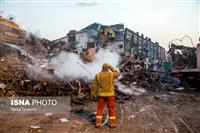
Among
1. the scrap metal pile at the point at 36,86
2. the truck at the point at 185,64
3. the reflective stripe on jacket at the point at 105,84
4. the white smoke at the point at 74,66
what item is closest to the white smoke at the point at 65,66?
the white smoke at the point at 74,66

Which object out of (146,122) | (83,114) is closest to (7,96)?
(83,114)

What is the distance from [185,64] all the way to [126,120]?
763cm

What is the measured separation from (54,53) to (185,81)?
21.2 ft

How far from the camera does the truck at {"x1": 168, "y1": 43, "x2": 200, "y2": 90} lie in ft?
39.4

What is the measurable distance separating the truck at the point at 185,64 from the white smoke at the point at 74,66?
323cm

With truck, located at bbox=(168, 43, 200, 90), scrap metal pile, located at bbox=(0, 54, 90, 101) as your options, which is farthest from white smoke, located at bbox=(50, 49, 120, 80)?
truck, located at bbox=(168, 43, 200, 90)

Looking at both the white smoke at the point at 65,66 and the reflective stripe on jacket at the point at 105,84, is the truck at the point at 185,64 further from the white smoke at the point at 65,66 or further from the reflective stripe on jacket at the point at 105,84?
the reflective stripe on jacket at the point at 105,84

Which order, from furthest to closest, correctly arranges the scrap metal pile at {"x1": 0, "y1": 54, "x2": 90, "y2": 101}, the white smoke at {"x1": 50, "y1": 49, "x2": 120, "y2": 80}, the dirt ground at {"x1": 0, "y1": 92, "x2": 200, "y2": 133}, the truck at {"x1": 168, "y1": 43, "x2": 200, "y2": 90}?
the truck at {"x1": 168, "y1": 43, "x2": 200, "y2": 90} < the white smoke at {"x1": 50, "y1": 49, "x2": 120, "y2": 80} < the scrap metal pile at {"x1": 0, "y1": 54, "x2": 90, "y2": 101} < the dirt ground at {"x1": 0, "y1": 92, "x2": 200, "y2": 133}

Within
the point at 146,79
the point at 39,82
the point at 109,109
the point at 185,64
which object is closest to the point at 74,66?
the point at 39,82

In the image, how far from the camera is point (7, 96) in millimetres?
8047

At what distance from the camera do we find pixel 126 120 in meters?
6.58

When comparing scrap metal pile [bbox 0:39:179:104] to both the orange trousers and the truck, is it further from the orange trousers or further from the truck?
the orange trousers

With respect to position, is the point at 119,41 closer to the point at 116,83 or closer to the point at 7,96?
the point at 116,83

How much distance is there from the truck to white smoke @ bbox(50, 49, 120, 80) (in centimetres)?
323
